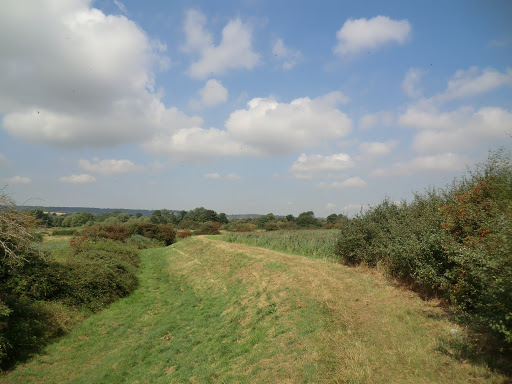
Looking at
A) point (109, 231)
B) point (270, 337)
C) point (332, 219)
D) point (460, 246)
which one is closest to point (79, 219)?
point (109, 231)

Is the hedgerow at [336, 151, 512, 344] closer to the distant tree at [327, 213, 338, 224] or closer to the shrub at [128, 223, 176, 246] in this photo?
the shrub at [128, 223, 176, 246]

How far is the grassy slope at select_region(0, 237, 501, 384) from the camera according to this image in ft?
20.9

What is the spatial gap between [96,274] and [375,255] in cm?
1796

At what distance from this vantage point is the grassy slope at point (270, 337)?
6379mm

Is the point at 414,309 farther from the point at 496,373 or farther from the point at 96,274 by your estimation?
the point at 96,274

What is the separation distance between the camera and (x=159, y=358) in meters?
10.5

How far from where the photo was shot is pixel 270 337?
30.4 feet

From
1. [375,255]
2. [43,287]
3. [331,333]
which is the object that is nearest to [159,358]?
[331,333]

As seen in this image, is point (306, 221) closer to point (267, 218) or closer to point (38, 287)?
point (267, 218)

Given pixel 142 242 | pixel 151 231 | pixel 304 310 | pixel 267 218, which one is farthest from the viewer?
pixel 267 218

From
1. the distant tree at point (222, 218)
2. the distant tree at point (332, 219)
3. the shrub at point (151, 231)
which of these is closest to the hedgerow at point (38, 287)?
the shrub at point (151, 231)

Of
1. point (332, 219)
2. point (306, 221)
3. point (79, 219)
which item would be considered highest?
point (332, 219)

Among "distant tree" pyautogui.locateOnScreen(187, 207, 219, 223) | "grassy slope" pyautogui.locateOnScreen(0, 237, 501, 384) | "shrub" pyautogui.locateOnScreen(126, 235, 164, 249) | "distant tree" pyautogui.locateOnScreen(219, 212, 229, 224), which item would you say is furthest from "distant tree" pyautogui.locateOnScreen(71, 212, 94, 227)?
"grassy slope" pyautogui.locateOnScreen(0, 237, 501, 384)

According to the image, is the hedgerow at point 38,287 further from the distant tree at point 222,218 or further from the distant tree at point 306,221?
the distant tree at point 222,218
